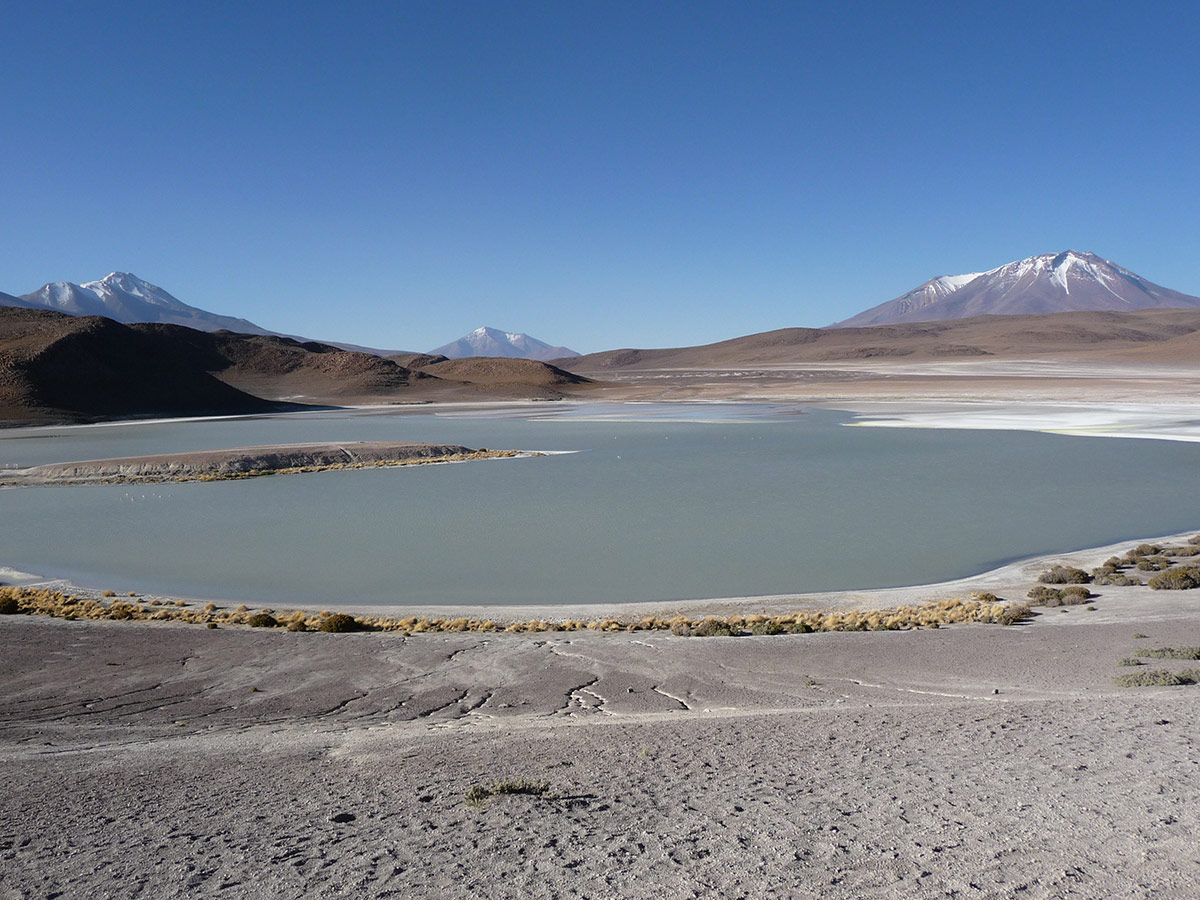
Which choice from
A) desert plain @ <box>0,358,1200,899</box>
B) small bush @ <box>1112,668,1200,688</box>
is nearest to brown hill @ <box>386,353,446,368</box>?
desert plain @ <box>0,358,1200,899</box>

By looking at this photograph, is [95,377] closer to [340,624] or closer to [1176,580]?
[340,624]

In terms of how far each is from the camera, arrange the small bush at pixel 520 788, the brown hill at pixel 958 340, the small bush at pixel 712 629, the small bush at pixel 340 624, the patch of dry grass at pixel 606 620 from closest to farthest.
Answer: the small bush at pixel 520 788, the small bush at pixel 712 629, the patch of dry grass at pixel 606 620, the small bush at pixel 340 624, the brown hill at pixel 958 340

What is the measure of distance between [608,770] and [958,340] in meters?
174

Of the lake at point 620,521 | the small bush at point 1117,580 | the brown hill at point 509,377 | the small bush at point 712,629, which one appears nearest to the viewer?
the small bush at point 712,629

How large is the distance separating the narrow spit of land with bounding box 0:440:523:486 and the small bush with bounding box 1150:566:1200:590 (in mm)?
26596

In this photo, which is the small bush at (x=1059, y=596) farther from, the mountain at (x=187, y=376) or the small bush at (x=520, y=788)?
the mountain at (x=187, y=376)

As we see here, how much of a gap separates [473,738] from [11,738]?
138 inches

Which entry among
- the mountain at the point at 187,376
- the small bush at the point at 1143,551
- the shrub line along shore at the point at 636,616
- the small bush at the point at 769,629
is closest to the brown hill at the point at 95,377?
the mountain at the point at 187,376

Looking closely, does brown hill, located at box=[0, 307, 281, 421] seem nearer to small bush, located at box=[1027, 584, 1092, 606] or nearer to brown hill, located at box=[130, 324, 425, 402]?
brown hill, located at box=[130, 324, 425, 402]

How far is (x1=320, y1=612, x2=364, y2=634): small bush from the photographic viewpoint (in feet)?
36.8

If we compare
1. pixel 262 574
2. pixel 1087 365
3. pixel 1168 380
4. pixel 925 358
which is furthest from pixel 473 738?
pixel 925 358

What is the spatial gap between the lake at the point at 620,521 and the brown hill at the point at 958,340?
10688 centimetres

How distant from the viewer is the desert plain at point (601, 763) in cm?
437

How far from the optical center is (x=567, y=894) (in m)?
4.18
